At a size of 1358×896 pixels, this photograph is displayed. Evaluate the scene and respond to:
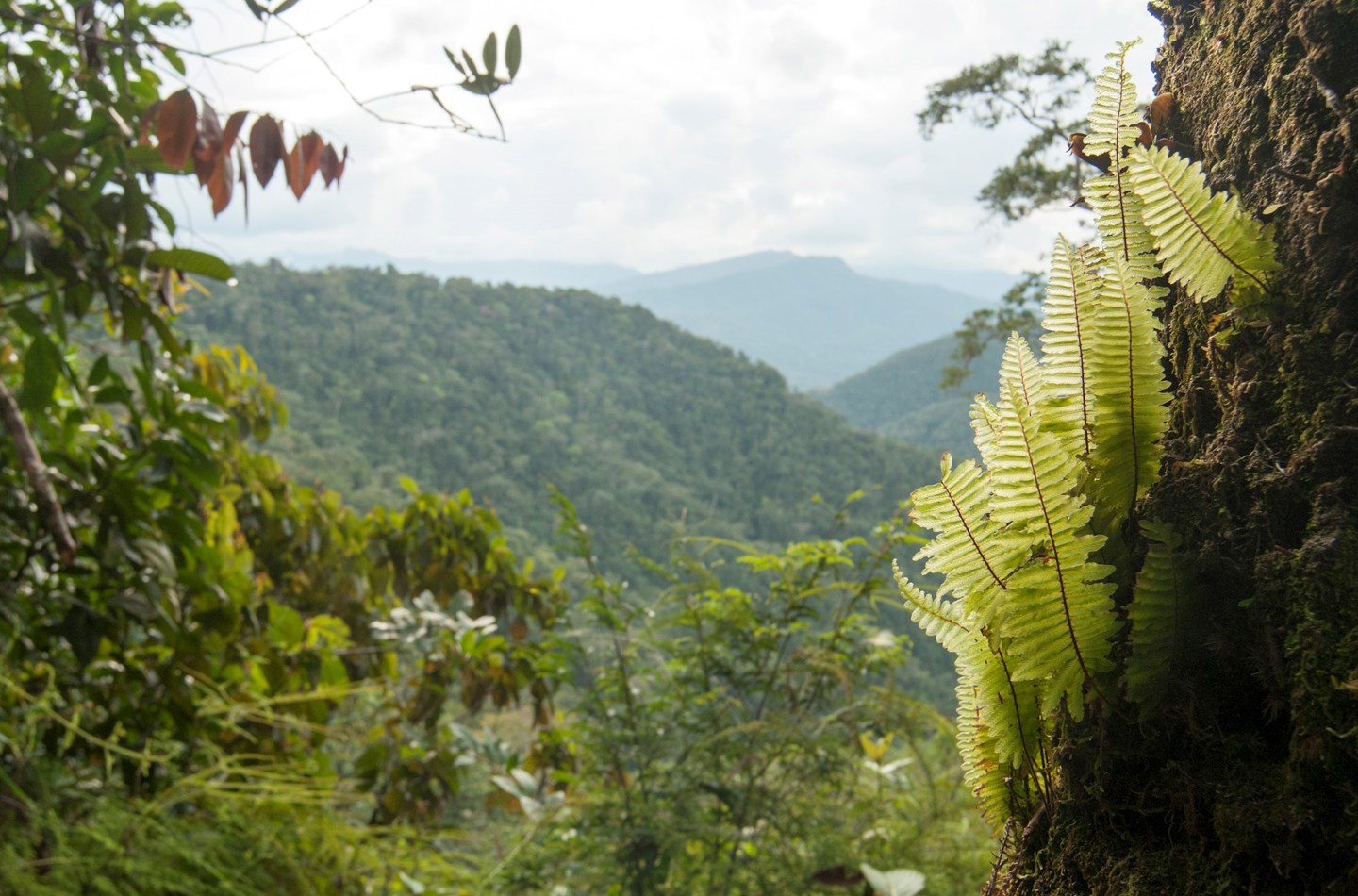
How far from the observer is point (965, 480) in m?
0.45

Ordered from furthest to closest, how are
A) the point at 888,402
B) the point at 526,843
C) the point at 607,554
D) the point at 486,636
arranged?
the point at 888,402, the point at 607,554, the point at 486,636, the point at 526,843

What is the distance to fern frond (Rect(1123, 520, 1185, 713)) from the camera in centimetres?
40

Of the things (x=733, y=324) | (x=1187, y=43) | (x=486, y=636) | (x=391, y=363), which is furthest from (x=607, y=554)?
(x=733, y=324)

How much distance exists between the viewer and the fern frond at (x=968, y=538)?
44 cm

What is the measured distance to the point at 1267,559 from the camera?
391 mm

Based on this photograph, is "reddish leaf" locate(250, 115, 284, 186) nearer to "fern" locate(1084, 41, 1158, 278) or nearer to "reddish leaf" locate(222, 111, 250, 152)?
"reddish leaf" locate(222, 111, 250, 152)

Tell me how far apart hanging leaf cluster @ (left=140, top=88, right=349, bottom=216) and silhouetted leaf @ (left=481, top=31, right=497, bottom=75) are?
345mm

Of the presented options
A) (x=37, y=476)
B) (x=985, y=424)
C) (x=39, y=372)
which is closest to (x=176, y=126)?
(x=39, y=372)

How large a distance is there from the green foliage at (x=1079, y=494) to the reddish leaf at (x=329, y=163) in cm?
118

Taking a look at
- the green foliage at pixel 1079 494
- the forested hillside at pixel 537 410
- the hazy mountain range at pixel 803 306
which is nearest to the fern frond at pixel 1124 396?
the green foliage at pixel 1079 494

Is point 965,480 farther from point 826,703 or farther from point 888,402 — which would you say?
point 888,402

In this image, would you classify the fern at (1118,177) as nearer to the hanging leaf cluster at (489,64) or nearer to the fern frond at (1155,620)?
the fern frond at (1155,620)

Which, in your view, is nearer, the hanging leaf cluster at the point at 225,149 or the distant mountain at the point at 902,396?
the hanging leaf cluster at the point at 225,149

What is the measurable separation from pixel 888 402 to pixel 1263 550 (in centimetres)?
5614
